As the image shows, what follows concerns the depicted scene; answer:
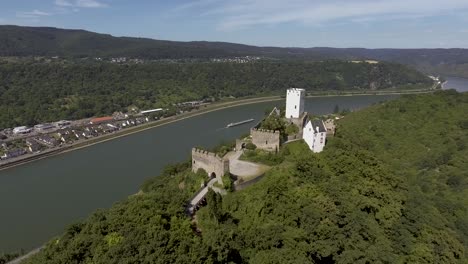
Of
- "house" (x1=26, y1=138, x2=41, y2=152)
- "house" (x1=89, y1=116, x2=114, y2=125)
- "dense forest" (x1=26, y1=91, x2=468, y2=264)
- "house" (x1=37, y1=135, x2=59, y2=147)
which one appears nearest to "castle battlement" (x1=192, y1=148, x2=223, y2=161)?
"dense forest" (x1=26, y1=91, x2=468, y2=264)

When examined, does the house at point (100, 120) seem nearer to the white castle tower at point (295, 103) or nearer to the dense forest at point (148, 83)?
the dense forest at point (148, 83)

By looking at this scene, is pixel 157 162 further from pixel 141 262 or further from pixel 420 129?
pixel 141 262

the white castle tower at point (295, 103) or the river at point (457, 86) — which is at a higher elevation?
the white castle tower at point (295, 103)

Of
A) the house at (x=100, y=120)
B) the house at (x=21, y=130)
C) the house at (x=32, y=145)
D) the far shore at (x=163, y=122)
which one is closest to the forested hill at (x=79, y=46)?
the far shore at (x=163, y=122)

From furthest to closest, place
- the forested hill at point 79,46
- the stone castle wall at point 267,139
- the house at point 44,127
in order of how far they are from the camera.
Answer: the forested hill at point 79,46
the house at point 44,127
the stone castle wall at point 267,139

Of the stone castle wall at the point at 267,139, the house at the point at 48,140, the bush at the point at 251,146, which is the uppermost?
the stone castle wall at the point at 267,139

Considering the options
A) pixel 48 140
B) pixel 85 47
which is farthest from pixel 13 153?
pixel 85 47

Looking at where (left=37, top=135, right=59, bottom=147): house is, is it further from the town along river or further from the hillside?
the hillside
